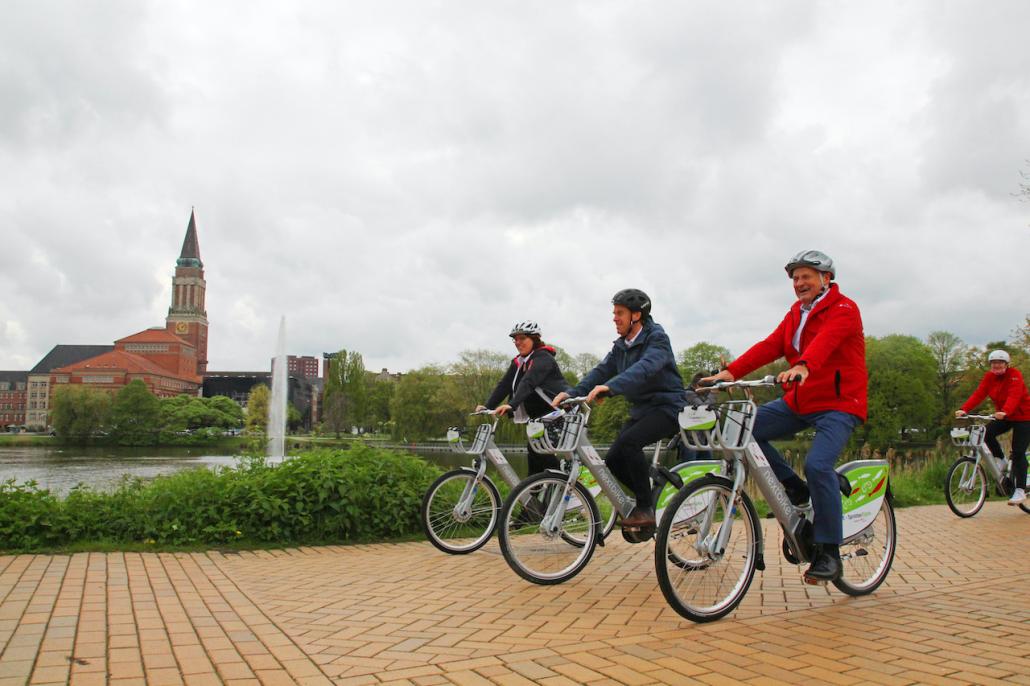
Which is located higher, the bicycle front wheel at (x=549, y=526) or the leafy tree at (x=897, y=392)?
the leafy tree at (x=897, y=392)

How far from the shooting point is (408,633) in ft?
12.7

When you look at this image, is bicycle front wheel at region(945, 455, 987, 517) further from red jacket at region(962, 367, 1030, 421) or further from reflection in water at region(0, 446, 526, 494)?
reflection in water at region(0, 446, 526, 494)

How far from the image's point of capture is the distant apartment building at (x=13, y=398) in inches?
5758

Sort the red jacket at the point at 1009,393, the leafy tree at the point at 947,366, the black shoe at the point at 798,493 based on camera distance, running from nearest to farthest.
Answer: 1. the black shoe at the point at 798,493
2. the red jacket at the point at 1009,393
3. the leafy tree at the point at 947,366

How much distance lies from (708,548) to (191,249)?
17395cm

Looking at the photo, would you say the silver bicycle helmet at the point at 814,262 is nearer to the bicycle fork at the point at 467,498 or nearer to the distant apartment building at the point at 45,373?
the bicycle fork at the point at 467,498

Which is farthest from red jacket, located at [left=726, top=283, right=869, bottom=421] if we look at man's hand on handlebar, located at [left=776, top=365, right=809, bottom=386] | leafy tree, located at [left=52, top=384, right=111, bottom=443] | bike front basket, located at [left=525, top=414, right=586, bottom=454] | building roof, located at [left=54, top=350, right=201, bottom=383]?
building roof, located at [left=54, top=350, right=201, bottom=383]

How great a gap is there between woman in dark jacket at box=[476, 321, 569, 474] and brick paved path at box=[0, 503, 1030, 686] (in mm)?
1262

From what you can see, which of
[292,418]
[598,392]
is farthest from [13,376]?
[598,392]

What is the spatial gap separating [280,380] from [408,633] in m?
74.3

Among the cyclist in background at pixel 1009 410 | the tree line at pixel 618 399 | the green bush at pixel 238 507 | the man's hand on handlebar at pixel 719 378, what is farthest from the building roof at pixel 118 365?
the man's hand on handlebar at pixel 719 378

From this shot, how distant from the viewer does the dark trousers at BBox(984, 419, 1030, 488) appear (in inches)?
352

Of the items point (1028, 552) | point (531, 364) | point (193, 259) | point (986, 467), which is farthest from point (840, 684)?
point (193, 259)

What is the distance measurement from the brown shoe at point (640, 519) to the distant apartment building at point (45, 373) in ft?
506
